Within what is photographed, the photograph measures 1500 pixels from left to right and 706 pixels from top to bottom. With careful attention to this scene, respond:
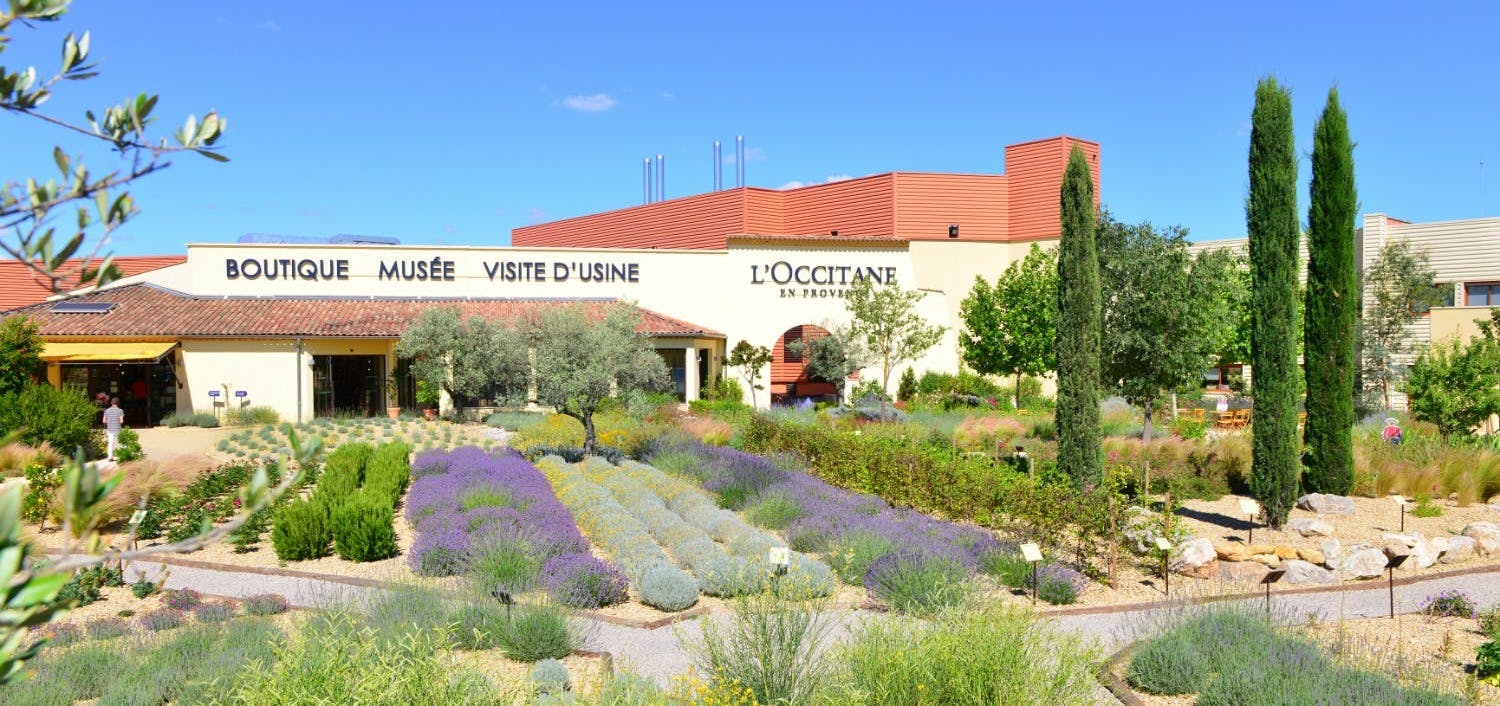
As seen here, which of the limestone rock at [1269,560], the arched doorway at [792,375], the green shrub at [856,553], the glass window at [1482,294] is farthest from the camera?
the arched doorway at [792,375]

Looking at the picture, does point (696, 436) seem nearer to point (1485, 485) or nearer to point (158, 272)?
point (1485, 485)

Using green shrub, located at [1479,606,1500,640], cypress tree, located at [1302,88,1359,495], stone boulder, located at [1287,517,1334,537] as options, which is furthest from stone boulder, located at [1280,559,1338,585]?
cypress tree, located at [1302,88,1359,495]

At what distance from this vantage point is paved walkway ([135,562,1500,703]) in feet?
25.1

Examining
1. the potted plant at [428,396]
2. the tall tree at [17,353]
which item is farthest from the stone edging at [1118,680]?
the potted plant at [428,396]

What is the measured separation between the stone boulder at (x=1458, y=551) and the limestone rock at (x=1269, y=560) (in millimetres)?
1918

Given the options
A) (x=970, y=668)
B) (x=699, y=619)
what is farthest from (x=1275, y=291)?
(x=970, y=668)

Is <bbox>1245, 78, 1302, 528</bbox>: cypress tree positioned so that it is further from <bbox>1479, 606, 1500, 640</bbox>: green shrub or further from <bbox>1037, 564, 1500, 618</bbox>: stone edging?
<bbox>1479, 606, 1500, 640</bbox>: green shrub

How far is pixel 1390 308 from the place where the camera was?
31359 mm

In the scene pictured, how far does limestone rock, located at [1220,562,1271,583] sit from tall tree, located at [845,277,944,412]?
1852cm

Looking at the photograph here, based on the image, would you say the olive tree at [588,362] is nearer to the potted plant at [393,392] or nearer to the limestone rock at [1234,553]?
the limestone rock at [1234,553]

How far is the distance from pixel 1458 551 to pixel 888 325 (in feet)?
62.9

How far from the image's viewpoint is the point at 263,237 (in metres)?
36.0

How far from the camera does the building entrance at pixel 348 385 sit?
28828 mm

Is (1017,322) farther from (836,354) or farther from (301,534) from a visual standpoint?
(301,534)
